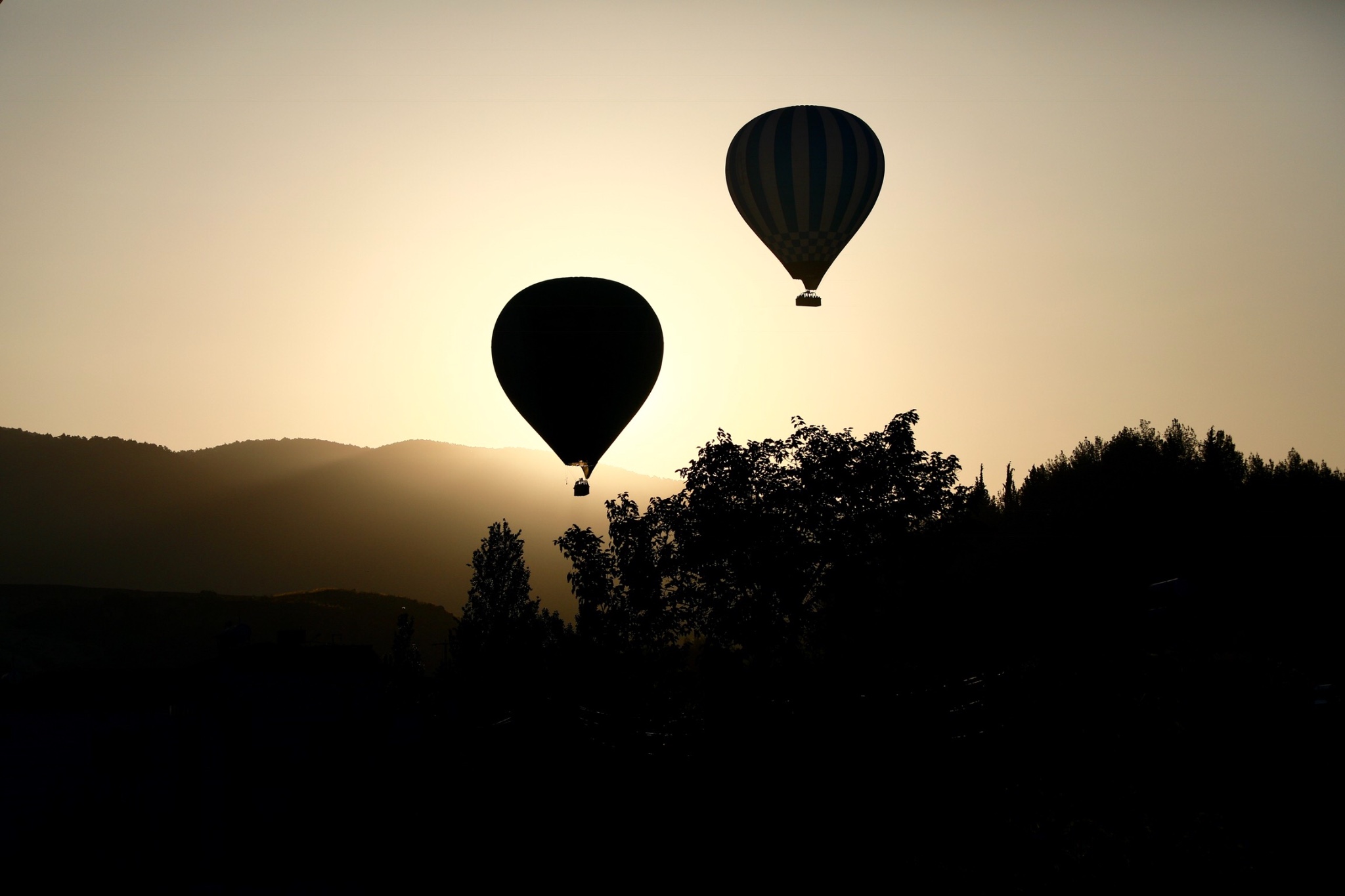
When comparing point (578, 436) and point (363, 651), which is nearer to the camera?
point (578, 436)

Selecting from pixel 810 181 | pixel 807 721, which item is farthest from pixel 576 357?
pixel 807 721

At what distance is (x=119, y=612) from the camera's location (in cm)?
14950

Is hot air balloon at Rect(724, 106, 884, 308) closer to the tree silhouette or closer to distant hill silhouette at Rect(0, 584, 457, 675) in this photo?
the tree silhouette

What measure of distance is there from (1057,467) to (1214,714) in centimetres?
9830

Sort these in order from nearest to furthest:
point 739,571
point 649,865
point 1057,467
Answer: point 649,865 → point 739,571 → point 1057,467

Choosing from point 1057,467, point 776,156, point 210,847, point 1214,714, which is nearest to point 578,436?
point 776,156

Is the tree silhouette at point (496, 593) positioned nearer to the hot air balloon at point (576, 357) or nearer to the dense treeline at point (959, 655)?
the dense treeline at point (959, 655)

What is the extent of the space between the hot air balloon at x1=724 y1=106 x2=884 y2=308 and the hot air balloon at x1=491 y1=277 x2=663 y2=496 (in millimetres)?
6046

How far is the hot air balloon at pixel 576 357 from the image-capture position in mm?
33312

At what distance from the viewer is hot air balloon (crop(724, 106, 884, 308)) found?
37.1m

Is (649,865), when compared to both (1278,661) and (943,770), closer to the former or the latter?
(943,770)

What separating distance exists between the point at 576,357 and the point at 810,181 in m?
10.2

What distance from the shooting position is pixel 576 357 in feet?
109

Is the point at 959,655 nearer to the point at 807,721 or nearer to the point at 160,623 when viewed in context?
the point at 807,721
